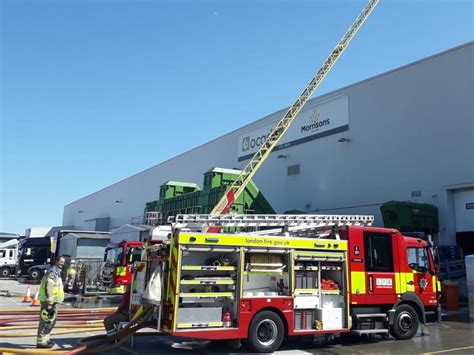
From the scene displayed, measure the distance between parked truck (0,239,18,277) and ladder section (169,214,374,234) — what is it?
30.2 meters

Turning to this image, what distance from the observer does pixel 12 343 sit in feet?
29.7

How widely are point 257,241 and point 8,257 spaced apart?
107 ft

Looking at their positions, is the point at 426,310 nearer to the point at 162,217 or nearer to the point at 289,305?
the point at 289,305

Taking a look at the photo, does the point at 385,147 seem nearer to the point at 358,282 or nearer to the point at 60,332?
the point at 358,282

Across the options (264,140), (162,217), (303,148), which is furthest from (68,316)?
(264,140)

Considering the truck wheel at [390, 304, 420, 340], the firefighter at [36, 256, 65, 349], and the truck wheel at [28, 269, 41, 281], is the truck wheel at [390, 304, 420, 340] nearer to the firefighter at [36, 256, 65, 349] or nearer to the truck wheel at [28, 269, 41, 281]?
the firefighter at [36, 256, 65, 349]

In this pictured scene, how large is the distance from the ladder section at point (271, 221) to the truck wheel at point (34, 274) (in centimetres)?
2577

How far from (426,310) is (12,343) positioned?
32.1 feet

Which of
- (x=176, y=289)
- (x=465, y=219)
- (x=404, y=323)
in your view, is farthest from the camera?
(x=465, y=219)

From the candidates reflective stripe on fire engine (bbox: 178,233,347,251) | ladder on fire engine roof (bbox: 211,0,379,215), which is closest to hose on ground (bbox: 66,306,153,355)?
reflective stripe on fire engine (bbox: 178,233,347,251)

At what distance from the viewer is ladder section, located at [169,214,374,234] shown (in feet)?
30.9

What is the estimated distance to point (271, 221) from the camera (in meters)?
10.2

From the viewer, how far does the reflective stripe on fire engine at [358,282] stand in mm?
10062

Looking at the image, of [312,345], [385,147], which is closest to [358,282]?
[312,345]
